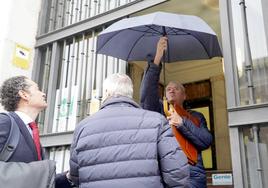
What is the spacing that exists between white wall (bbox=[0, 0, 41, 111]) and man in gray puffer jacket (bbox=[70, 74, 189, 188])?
2.67m

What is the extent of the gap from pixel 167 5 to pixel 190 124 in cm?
240

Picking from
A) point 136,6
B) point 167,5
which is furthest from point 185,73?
point 136,6

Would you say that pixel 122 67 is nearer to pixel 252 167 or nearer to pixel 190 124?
pixel 190 124

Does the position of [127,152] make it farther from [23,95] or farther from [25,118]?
[23,95]

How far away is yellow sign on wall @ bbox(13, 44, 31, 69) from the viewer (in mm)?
4512

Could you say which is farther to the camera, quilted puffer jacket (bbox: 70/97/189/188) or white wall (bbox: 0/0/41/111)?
white wall (bbox: 0/0/41/111)

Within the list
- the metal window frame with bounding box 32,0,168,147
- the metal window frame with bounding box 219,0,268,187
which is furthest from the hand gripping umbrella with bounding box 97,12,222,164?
the metal window frame with bounding box 32,0,168,147

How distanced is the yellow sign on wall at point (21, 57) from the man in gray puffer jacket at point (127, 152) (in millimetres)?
2756

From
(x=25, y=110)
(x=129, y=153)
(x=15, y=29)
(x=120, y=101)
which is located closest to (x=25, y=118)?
(x=25, y=110)

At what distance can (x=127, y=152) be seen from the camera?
1.96 meters

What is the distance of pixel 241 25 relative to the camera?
3031 millimetres

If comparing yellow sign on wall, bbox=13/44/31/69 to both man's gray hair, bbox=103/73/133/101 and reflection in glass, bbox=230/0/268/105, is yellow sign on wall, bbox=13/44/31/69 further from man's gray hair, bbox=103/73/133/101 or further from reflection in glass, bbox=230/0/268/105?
reflection in glass, bbox=230/0/268/105

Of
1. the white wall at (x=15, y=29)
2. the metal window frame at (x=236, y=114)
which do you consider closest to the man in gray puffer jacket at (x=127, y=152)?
the metal window frame at (x=236, y=114)

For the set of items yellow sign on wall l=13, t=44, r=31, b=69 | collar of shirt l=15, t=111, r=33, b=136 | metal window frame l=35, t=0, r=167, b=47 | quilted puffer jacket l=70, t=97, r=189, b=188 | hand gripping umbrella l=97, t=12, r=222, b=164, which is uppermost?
metal window frame l=35, t=0, r=167, b=47
